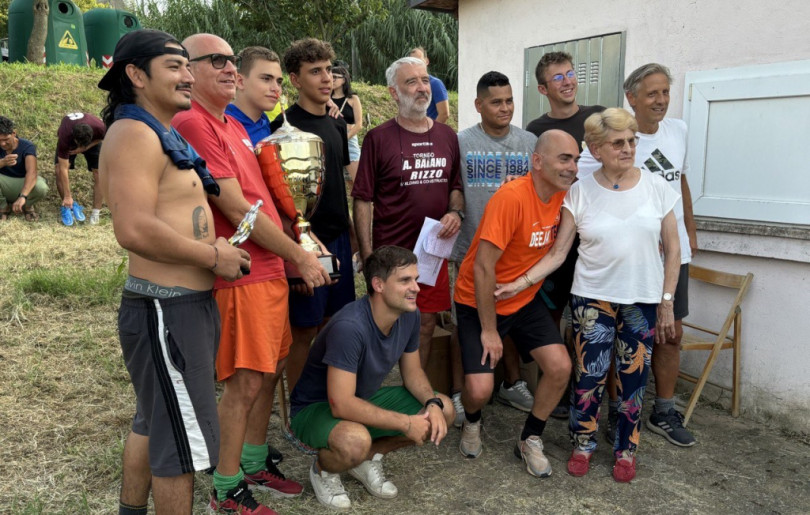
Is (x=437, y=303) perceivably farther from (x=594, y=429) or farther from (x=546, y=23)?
(x=546, y=23)

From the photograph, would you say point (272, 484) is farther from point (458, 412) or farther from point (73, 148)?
point (73, 148)

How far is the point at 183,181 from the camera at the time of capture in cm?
235

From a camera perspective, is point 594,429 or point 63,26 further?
point 63,26

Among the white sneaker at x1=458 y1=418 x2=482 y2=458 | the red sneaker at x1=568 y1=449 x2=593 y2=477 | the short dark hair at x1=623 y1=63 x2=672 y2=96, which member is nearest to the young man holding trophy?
the white sneaker at x1=458 y1=418 x2=482 y2=458

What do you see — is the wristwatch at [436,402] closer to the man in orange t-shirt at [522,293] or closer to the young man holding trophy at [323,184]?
the man in orange t-shirt at [522,293]

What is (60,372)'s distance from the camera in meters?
4.91

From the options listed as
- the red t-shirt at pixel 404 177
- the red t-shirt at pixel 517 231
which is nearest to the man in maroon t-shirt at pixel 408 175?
the red t-shirt at pixel 404 177

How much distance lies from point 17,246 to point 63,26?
30.4 feet

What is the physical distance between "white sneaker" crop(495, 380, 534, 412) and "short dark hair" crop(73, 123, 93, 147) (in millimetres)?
7045

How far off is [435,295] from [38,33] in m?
13.4

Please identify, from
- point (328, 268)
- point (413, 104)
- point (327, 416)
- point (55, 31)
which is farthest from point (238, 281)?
point (55, 31)

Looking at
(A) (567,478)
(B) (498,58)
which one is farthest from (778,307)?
(B) (498,58)

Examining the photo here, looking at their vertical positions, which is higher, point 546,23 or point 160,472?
point 546,23

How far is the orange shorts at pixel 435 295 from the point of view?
4105 millimetres
